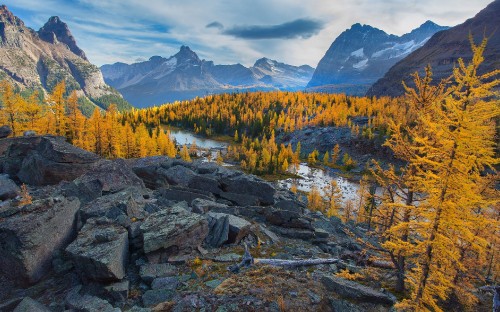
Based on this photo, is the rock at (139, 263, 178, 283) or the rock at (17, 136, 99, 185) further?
the rock at (17, 136, 99, 185)

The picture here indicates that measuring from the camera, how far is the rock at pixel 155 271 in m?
13.1

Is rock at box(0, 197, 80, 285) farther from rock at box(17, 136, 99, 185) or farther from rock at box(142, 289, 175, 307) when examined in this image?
rock at box(17, 136, 99, 185)

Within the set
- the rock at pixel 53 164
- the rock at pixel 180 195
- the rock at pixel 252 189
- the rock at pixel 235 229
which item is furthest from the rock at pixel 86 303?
the rock at pixel 252 189

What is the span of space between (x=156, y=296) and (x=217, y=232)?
6254 millimetres

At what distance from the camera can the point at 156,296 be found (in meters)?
12.0

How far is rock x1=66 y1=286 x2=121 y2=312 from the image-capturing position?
34.5ft

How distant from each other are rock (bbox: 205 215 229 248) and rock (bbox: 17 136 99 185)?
1687 cm

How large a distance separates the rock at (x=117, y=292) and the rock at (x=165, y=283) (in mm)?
1126

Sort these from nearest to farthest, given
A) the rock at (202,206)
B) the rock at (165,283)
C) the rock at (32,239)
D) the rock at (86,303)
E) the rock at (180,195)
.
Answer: the rock at (86,303) < the rock at (32,239) < the rock at (165,283) < the rock at (202,206) < the rock at (180,195)

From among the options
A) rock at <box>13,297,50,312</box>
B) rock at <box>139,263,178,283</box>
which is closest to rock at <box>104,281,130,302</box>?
rock at <box>139,263,178,283</box>

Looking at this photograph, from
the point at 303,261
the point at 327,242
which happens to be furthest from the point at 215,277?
the point at 327,242

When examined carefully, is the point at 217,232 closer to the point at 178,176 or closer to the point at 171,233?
the point at 171,233

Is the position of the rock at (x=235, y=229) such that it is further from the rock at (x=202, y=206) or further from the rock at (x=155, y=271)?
the rock at (x=155, y=271)

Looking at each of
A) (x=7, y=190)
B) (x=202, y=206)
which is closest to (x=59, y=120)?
(x=7, y=190)
